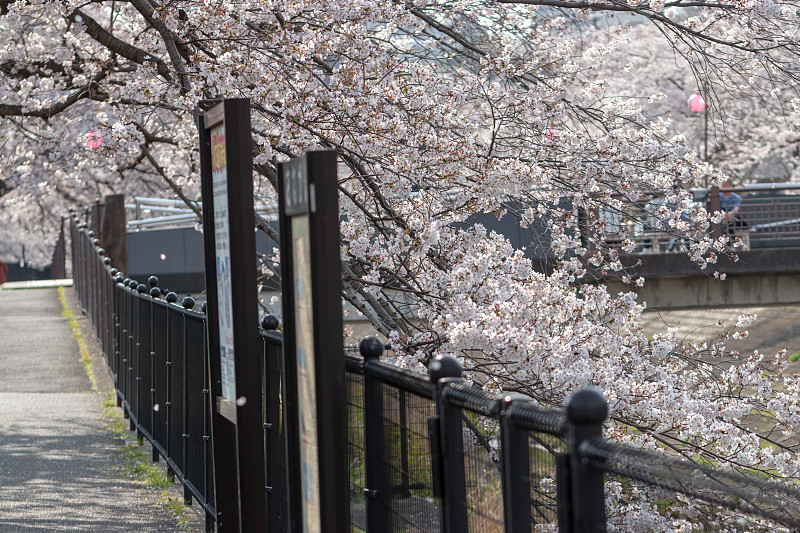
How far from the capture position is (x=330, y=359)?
10.7ft

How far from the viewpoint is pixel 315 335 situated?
3262mm

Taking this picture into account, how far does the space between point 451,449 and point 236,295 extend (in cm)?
111

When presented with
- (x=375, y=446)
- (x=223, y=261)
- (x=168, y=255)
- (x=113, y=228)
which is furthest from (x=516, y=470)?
(x=168, y=255)

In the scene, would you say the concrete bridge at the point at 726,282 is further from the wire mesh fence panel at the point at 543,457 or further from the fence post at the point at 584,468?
the fence post at the point at 584,468

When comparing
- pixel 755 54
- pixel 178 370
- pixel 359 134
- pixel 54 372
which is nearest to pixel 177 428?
pixel 178 370

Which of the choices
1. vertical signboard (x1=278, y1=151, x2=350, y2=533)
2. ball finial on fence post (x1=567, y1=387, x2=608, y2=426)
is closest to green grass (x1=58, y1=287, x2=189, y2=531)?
vertical signboard (x1=278, y1=151, x2=350, y2=533)

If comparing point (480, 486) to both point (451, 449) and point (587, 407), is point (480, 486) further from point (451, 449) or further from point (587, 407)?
point (587, 407)

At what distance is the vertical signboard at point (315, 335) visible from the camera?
10.6 feet

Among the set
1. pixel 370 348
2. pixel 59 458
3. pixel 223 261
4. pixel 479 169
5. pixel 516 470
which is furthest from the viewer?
pixel 59 458

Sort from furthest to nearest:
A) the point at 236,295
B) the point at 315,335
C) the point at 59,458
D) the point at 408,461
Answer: the point at 59,458, the point at 236,295, the point at 408,461, the point at 315,335

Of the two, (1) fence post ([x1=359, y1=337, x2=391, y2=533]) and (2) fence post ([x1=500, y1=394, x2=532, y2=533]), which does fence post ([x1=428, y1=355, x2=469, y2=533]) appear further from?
(1) fence post ([x1=359, y1=337, x2=391, y2=533])

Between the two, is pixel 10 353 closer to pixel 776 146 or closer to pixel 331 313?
pixel 331 313

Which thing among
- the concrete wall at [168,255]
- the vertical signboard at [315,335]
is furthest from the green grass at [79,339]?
the vertical signboard at [315,335]

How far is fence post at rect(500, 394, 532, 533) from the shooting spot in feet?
9.33
